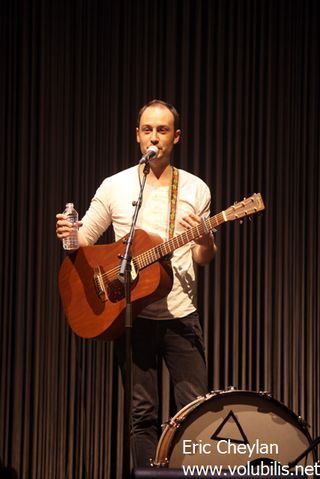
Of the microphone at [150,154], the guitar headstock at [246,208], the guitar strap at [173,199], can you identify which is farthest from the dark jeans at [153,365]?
the microphone at [150,154]

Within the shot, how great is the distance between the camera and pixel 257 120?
16.6ft

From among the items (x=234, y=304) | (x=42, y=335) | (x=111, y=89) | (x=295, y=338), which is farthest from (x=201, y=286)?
(x=111, y=89)

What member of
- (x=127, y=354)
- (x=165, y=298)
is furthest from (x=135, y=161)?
(x=127, y=354)

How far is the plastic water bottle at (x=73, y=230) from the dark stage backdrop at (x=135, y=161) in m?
1.05

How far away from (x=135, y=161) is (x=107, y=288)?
52.9 inches

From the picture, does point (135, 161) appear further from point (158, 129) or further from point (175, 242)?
point (175, 242)

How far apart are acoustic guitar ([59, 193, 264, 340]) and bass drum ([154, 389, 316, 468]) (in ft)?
1.88

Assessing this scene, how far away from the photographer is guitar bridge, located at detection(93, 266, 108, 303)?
3996 millimetres

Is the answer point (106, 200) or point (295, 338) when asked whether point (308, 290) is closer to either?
point (295, 338)

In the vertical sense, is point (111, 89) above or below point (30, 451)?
above

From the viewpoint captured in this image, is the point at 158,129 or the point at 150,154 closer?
the point at 150,154

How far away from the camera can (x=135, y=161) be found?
16.8 feet

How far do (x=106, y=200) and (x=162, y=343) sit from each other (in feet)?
2.52

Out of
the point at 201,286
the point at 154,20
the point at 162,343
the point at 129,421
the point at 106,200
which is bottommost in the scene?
the point at 129,421
